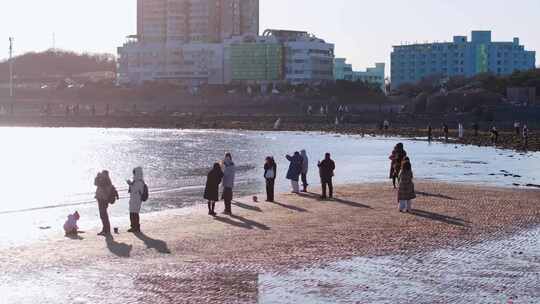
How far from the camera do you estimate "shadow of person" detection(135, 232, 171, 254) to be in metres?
18.7

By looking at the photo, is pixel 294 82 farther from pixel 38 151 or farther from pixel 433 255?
pixel 433 255

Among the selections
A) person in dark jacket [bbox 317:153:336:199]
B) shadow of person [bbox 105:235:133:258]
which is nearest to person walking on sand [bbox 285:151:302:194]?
person in dark jacket [bbox 317:153:336:199]

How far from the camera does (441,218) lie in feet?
77.5

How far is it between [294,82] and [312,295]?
159443 millimetres

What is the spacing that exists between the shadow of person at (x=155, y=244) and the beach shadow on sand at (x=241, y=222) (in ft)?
8.80

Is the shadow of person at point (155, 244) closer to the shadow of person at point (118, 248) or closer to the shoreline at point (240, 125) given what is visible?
the shadow of person at point (118, 248)

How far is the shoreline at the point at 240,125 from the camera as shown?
260 ft

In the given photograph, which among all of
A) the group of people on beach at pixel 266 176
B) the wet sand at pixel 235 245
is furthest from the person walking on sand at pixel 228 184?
the wet sand at pixel 235 245

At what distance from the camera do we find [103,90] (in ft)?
556

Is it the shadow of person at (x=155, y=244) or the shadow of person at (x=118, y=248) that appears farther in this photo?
the shadow of person at (x=155, y=244)

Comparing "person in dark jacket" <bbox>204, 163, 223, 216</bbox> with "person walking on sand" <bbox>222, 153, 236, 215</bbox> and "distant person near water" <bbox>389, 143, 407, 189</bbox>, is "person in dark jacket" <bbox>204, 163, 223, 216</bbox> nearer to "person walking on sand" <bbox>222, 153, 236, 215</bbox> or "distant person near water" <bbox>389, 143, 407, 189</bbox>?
"person walking on sand" <bbox>222, 153, 236, 215</bbox>

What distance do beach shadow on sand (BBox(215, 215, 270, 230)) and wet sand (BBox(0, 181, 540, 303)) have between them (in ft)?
0.08

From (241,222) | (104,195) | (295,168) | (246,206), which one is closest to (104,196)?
(104,195)

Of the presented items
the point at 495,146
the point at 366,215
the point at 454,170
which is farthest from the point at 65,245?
the point at 495,146
